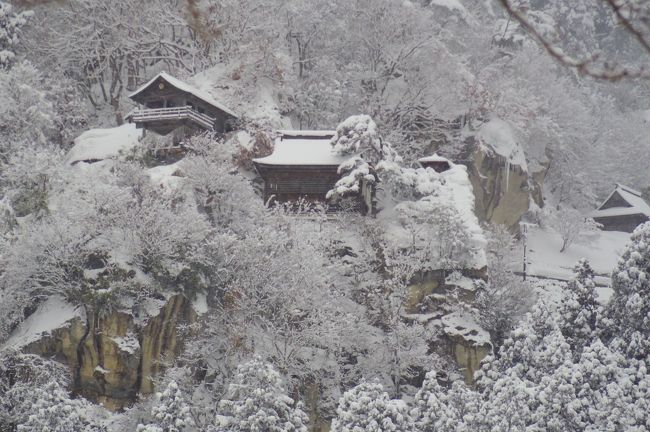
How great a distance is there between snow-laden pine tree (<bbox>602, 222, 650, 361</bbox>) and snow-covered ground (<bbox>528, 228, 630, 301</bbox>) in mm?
15486

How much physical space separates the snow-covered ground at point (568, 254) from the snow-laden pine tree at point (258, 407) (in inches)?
912

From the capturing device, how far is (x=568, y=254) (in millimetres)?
43719

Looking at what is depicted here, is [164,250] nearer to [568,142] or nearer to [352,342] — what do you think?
[352,342]

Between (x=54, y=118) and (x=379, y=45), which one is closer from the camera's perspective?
(x=54, y=118)

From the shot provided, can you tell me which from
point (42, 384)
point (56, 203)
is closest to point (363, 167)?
point (56, 203)

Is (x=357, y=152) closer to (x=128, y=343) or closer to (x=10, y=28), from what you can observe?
(x=128, y=343)

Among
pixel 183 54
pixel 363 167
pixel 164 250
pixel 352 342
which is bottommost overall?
pixel 352 342

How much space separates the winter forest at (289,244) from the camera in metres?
20.7

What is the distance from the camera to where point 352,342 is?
2639 centimetres

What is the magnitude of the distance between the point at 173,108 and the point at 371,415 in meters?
18.2

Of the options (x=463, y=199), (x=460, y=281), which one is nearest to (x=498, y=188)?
(x=463, y=199)

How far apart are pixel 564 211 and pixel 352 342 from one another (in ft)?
79.8

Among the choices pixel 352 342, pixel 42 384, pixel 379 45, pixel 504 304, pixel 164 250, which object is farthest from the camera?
pixel 379 45

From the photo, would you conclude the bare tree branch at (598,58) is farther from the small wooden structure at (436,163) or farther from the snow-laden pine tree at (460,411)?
the small wooden structure at (436,163)
